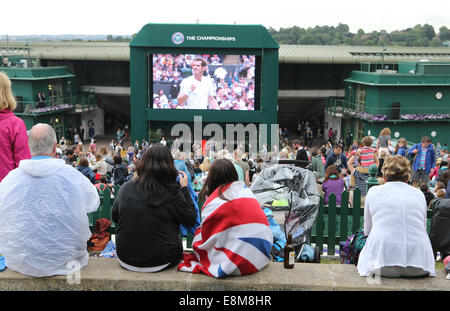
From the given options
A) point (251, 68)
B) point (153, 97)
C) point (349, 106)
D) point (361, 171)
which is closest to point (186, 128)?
point (153, 97)

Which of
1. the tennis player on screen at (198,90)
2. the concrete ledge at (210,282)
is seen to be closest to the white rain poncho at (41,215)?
the concrete ledge at (210,282)

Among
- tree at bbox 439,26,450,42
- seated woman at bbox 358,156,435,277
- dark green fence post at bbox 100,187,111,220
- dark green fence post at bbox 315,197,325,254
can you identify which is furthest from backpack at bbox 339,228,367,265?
tree at bbox 439,26,450,42

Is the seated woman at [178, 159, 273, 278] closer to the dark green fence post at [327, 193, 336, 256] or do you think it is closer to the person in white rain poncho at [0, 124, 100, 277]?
the person in white rain poncho at [0, 124, 100, 277]

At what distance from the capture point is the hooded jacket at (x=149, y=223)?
3688mm

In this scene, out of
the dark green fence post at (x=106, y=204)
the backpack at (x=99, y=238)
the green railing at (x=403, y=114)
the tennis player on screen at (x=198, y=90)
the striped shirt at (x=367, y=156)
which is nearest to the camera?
the backpack at (x=99, y=238)

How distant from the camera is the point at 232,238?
3736 mm

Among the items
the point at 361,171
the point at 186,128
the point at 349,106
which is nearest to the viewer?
the point at 361,171

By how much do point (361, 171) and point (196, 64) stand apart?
17.8m

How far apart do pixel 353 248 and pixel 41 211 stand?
263 cm

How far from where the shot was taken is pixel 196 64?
2556 cm

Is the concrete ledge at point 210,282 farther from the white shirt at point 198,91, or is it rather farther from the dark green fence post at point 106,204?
the white shirt at point 198,91

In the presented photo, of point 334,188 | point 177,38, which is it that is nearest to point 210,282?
point 334,188

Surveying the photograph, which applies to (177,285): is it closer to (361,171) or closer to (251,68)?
(361,171)
